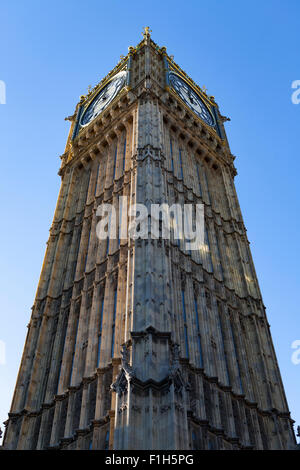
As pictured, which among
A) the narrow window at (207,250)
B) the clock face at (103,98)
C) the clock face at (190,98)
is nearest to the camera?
the narrow window at (207,250)

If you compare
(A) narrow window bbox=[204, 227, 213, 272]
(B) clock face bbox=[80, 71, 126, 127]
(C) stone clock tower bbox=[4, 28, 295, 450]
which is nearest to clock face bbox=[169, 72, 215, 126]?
(C) stone clock tower bbox=[4, 28, 295, 450]

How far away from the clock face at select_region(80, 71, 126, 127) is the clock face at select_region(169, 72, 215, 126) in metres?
4.24

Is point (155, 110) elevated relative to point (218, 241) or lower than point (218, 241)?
elevated

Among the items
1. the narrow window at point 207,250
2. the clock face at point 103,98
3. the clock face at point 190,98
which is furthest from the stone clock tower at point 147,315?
the clock face at point 190,98

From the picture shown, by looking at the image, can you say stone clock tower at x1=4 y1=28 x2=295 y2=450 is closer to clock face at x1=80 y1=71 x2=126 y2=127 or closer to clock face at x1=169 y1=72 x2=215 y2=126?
clock face at x1=80 y1=71 x2=126 y2=127

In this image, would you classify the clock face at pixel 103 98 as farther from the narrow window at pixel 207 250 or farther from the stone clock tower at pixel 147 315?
the narrow window at pixel 207 250

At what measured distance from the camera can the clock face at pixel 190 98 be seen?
48513 millimetres

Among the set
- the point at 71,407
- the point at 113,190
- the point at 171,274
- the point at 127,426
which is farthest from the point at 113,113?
the point at 127,426

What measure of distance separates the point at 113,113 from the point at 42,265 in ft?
45.6

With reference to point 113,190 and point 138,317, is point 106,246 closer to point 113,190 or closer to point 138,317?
point 113,190

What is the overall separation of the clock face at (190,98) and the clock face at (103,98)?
167 inches

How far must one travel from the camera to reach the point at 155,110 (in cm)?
4138

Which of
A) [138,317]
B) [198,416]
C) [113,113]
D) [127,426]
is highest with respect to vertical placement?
[113,113]

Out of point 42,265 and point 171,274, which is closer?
point 171,274
